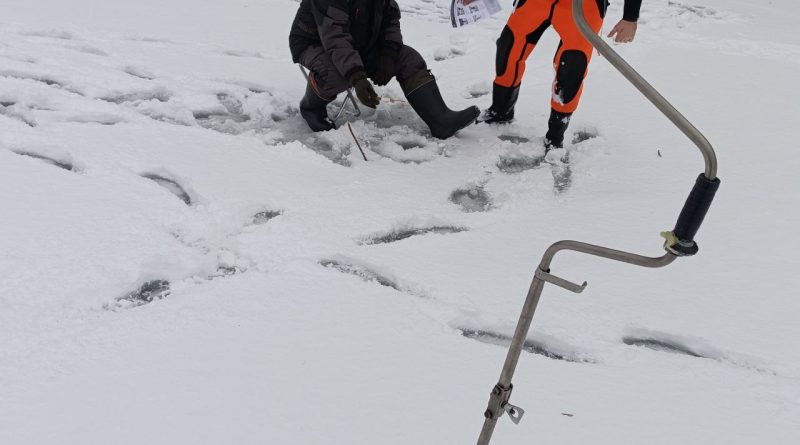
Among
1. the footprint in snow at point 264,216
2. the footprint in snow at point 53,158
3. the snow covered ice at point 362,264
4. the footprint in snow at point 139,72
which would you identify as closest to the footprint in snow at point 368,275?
the snow covered ice at point 362,264

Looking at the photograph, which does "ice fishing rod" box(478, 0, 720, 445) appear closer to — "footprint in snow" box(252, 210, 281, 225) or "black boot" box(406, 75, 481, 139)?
"footprint in snow" box(252, 210, 281, 225)

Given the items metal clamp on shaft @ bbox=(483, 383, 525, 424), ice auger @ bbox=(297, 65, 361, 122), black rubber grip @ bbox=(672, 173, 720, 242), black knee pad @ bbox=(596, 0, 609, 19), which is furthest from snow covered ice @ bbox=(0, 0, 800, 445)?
black rubber grip @ bbox=(672, 173, 720, 242)

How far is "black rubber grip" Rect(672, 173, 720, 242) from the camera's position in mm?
751

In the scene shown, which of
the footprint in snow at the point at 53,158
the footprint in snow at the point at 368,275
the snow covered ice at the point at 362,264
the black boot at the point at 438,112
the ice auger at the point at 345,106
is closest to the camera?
the snow covered ice at the point at 362,264

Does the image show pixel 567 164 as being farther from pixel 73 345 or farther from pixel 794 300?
pixel 73 345

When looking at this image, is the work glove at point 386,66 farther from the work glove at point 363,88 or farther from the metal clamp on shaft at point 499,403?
the metal clamp on shaft at point 499,403

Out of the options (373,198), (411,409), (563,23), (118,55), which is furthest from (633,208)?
(118,55)

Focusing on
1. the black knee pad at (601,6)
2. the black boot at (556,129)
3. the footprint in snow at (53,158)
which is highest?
the black knee pad at (601,6)

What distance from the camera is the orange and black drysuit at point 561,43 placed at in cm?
242

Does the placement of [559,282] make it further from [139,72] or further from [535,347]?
[139,72]

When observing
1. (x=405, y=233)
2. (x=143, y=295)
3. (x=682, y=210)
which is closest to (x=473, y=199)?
(x=405, y=233)

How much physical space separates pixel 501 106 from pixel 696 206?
2.14 metres

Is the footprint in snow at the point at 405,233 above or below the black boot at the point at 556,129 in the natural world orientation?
below

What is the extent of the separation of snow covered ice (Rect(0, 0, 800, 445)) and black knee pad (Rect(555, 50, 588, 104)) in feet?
0.91
